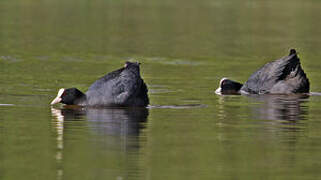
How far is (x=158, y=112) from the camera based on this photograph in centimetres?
2070

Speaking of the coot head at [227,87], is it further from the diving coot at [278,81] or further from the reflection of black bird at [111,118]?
the reflection of black bird at [111,118]

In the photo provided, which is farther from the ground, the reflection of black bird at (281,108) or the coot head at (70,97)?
the coot head at (70,97)

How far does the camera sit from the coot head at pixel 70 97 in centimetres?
2114

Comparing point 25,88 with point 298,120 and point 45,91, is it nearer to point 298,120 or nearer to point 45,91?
point 45,91

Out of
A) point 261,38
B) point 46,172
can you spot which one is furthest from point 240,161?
point 261,38

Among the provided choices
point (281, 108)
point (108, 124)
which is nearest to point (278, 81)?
point (281, 108)

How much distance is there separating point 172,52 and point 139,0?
43519mm

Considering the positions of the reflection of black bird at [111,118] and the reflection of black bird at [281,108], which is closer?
the reflection of black bird at [111,118]

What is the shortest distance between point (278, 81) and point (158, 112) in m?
5.87

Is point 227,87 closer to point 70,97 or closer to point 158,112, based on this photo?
point 158,112

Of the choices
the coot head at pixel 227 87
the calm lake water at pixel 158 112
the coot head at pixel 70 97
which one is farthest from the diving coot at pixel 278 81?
the coot head at pixel 70 97

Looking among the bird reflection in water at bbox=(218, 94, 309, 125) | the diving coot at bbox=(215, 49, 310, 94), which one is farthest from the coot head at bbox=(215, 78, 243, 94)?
the bird reflection in water at bbox=(218, 94, 309, 125)

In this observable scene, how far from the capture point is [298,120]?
19.8 metres

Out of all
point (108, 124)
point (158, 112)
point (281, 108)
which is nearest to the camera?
point (108, 124)
